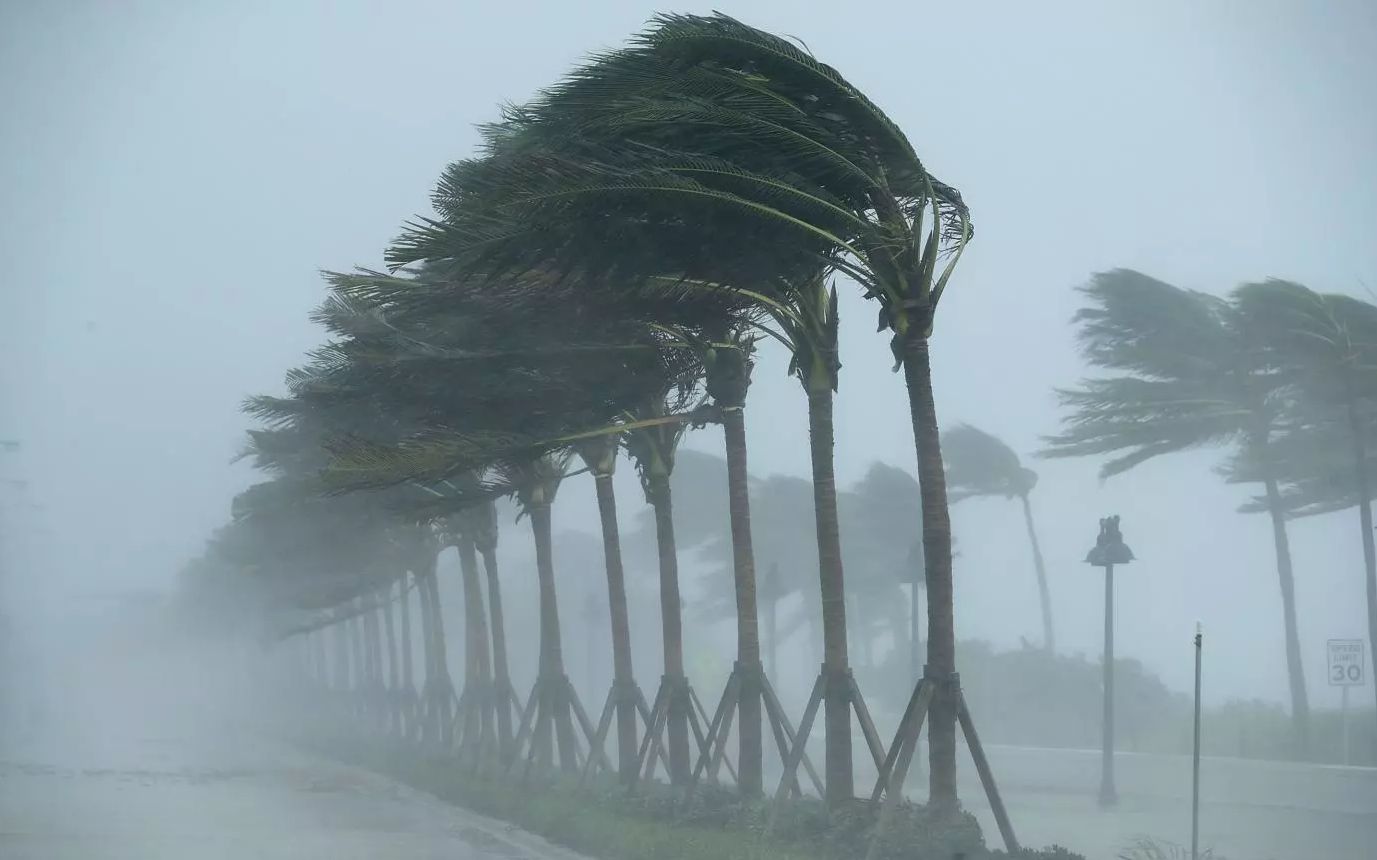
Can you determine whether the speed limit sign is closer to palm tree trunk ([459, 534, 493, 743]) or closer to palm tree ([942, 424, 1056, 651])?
palm tree trunk ([459, 534, 493, 743])

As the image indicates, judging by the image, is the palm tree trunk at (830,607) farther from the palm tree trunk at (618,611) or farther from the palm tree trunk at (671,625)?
the palm tree trunk at (618,611)

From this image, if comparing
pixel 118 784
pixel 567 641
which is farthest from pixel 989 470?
pixel 118 784

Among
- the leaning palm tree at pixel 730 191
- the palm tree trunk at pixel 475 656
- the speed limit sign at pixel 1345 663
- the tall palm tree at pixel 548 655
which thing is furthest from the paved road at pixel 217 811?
the speed limit sign at pixel 1345 663

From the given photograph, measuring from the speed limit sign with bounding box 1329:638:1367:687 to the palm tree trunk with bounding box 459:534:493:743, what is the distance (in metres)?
16.5

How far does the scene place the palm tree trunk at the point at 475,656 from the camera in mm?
34969

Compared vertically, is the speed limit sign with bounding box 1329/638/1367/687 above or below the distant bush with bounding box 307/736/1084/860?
above

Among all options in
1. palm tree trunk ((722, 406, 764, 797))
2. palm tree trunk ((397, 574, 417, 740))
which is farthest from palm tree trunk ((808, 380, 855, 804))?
palm tree trunk ((397, 574, 417, 740))

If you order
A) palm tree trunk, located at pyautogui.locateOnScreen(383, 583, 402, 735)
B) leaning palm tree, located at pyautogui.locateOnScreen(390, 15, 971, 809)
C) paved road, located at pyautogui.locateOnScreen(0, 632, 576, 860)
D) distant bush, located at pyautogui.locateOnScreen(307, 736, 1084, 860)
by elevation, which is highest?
leaning palm tree, located at pyautogui.locateOnScreen(390, 15, 971, 809)

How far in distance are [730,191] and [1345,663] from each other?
15665 millimetres

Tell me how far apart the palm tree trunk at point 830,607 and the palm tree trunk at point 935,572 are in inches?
84.5

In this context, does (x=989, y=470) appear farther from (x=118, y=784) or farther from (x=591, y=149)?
(x=591, y=149)

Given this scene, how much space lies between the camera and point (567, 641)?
272 ft

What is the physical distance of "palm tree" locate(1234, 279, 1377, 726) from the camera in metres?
33.1

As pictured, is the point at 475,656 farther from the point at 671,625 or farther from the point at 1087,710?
the point at 1087,710
